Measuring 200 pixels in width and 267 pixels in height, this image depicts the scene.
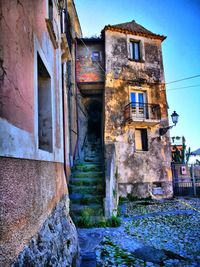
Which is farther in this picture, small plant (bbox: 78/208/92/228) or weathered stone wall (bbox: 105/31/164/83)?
weathered stone wall (bbox: 105/31/164/83)

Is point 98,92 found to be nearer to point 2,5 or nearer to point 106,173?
point 106,173

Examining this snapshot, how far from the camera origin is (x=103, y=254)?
13.2 ft

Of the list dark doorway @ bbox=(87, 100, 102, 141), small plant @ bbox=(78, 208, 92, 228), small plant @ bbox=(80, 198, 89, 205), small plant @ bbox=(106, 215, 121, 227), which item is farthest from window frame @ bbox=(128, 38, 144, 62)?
small plant @ bbox=(78, 208, 92, 228)

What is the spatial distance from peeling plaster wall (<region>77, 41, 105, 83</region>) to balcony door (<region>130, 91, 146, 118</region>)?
239 cm

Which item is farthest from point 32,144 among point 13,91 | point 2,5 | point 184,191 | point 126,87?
point 184,191

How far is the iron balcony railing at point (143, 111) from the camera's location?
11.7 meters

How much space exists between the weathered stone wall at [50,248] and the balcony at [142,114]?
8.61m

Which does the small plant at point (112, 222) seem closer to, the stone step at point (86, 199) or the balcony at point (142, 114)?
the stone step at point (86, 199)

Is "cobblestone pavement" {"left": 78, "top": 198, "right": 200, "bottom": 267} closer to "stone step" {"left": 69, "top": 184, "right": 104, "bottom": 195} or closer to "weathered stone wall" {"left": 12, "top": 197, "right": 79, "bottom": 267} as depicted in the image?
"weathered stone wall" {"left": 12, "top": 197, "right": 79, "bottom": 267}

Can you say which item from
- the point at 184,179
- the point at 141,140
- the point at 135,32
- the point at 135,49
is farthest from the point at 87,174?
the point at 135,32

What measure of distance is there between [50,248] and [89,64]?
11.4m

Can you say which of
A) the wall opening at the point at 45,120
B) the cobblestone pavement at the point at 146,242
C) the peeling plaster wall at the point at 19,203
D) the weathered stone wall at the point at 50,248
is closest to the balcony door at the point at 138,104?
the cobblestone pavement at the point at 146,242

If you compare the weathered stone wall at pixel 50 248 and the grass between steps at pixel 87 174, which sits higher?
the grass between steps at pixel 87 174

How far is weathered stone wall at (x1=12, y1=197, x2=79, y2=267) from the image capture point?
1777 mm
